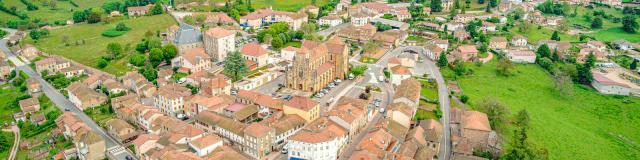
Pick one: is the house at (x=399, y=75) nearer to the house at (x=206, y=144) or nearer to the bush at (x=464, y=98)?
the bush at (x=464, y=98)

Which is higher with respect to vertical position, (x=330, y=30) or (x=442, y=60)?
(x=330, y=30)

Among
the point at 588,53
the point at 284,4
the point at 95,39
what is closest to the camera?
the point at 588,53

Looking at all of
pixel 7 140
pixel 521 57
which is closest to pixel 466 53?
pixel 521 57

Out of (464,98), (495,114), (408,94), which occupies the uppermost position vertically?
(408,94)

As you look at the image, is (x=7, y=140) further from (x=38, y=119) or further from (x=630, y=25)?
(x=630, y=25)

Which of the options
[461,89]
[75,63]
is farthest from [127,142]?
[461,89]

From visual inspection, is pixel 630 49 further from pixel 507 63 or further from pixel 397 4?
pixel 397 4
